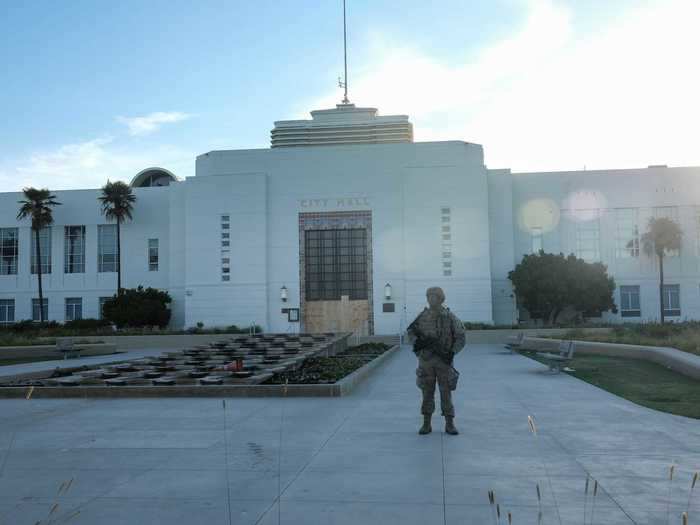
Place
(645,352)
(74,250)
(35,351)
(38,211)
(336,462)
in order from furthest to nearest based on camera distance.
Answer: (74,250)
(38,211)
(35,351)
(645,352)
(336,462)

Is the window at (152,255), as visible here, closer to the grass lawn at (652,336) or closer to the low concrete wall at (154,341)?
the low concrete wall at (154,341)

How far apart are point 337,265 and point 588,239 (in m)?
13.8

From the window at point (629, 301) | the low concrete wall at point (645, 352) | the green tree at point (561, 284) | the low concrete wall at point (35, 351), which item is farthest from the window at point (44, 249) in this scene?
the window at point (629, 301)

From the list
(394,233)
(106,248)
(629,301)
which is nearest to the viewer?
(394,233)

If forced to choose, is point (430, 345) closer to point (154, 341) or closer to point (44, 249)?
point (154, 341)

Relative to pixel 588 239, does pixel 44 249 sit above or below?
above

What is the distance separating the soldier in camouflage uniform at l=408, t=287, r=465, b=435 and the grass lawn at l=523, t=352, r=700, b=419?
3773mm

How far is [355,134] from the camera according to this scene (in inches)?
2307

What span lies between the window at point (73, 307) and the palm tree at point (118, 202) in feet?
11.1

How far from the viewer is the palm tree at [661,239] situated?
36500 mm

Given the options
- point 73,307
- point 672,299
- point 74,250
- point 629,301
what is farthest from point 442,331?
point 74,250

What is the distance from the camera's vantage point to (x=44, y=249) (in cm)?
4281

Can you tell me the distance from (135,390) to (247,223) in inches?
1025

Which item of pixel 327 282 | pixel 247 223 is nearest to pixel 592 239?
pixel 327 282
